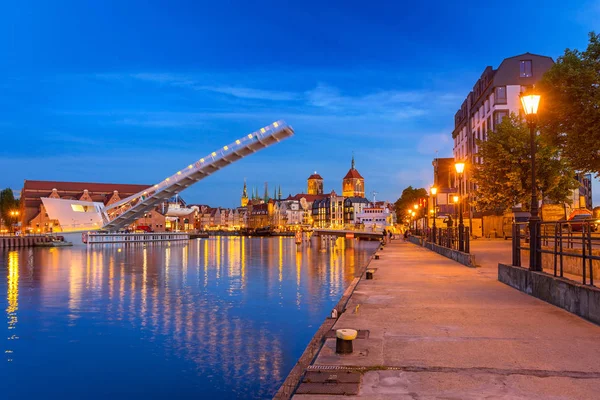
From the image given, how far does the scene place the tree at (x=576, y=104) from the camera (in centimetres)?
2120

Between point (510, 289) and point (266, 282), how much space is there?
1621cm

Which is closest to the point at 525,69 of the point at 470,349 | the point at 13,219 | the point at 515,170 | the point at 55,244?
the point at 515,170

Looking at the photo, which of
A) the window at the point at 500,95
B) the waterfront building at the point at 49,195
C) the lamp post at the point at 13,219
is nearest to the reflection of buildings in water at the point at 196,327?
the window at the point at 500,95

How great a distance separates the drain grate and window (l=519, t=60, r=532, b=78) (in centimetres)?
5494

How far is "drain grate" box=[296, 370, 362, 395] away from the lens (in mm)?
5629

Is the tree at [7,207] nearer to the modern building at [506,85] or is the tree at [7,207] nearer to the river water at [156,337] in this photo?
the modern building at [506,85]

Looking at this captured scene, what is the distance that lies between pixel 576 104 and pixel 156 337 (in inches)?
709

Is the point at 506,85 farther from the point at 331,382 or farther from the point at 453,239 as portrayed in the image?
the point at 331,382

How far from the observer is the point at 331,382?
5.93 metres

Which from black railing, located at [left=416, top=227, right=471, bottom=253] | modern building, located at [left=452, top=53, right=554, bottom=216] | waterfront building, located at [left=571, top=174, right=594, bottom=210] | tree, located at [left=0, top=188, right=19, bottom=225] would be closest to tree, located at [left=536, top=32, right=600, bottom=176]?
black railing, located at [left=416, top=227, right=471, bottom=253]

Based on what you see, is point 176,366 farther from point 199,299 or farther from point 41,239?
point 41,239

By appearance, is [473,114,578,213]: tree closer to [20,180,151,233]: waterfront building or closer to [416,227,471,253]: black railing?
[416,227,471,253]: black railing

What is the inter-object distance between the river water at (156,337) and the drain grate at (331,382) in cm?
391

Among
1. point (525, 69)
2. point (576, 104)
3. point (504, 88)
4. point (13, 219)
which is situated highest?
point (525, 69)
